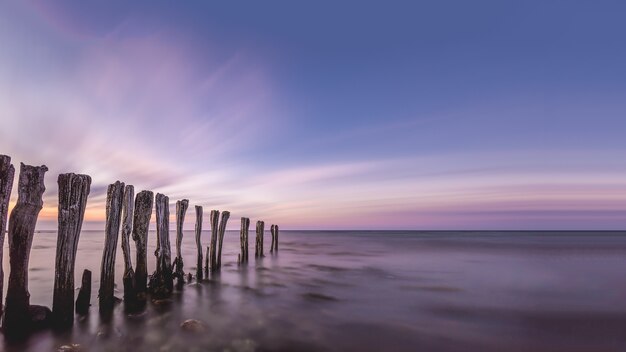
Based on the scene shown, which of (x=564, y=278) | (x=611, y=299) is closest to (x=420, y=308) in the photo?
(x=611, y=299)

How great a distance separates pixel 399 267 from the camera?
65.7 ft

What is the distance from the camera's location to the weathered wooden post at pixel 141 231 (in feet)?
30.1

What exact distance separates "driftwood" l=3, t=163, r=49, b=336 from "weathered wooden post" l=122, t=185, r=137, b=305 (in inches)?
80.6

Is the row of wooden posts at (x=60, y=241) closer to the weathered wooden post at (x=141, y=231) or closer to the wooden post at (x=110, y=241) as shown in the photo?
the wooden post at (x=110, y=241)

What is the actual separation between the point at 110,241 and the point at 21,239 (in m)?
1.78

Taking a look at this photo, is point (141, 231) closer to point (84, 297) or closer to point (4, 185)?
point (84, 297)

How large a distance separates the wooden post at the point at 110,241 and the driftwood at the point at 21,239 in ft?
4.93

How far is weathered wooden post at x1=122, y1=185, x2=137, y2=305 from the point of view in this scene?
840cm

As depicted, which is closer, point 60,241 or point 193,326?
point 60,241

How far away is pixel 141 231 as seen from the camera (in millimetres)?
9219

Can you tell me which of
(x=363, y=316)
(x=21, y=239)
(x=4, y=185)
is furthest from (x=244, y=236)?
(x=4, y=185)

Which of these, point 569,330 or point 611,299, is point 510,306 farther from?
point 611,299

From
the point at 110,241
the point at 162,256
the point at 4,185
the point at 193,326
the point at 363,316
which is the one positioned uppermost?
the point at 4,185

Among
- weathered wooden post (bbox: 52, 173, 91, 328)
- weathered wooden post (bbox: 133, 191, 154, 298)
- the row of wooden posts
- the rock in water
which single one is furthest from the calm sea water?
weathered wooden post (bbox: 133, 191, 154, 298)
